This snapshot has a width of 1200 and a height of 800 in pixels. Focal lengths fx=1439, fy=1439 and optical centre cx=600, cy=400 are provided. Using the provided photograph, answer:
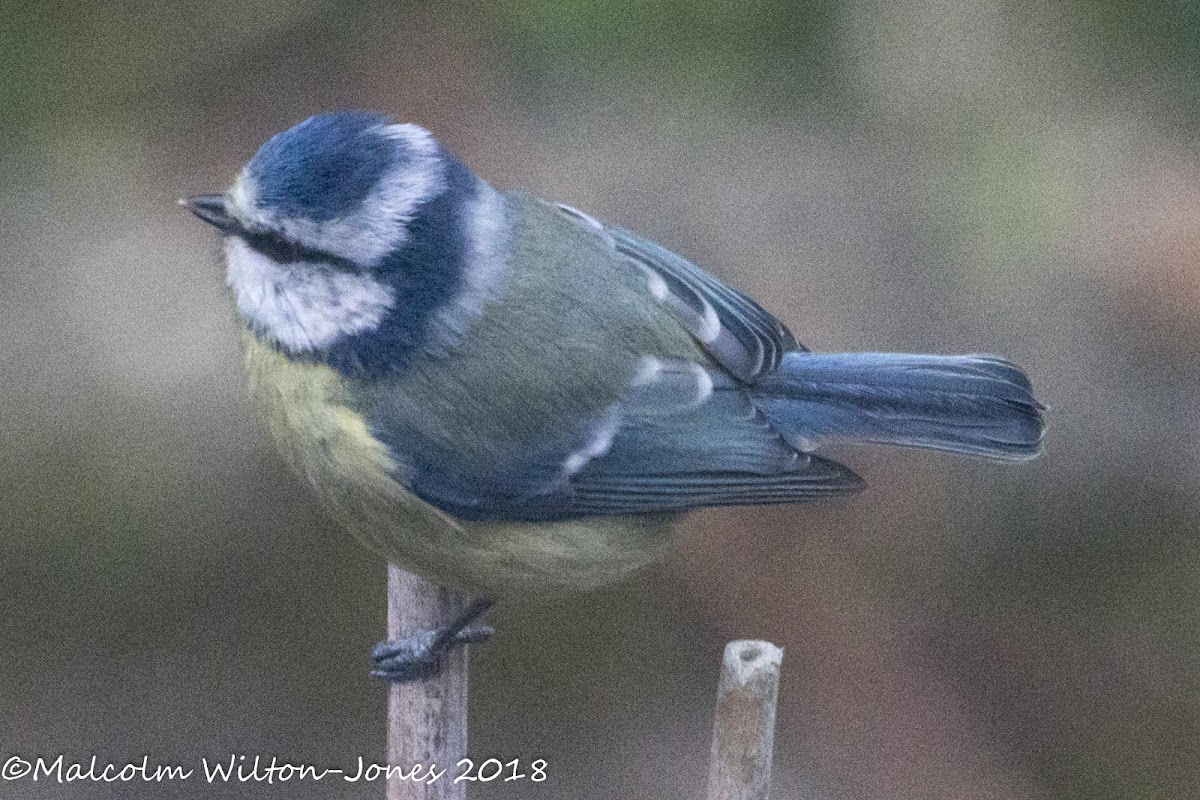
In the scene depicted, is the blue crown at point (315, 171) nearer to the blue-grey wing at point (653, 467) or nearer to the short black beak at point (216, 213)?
the short black beak at point (216, 213)

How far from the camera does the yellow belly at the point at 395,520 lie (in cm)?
133

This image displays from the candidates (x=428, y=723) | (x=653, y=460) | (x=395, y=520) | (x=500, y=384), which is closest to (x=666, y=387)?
(x=653, y=460)

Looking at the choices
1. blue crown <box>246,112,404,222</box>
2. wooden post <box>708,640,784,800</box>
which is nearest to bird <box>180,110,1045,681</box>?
blue crown <box>246,112,404,222</box>

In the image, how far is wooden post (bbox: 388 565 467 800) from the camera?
4.25ft

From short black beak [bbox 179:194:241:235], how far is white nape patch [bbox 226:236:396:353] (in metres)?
0.01

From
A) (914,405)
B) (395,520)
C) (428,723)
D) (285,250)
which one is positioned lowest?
(428,723)

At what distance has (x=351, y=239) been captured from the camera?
4.08 feet

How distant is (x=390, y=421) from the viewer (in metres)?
1.33

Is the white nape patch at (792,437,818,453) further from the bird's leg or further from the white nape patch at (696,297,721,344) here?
the bird's leg

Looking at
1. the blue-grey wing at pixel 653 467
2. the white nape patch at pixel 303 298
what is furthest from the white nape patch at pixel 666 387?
the white nape patch at pixel 303 298

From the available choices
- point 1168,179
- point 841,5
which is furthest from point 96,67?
point 1168,179

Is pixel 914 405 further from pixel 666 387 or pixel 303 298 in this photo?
pixel 303 298

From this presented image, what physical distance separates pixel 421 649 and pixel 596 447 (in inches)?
10.6

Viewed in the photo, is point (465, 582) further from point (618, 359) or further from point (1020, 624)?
point (1020, 624)
